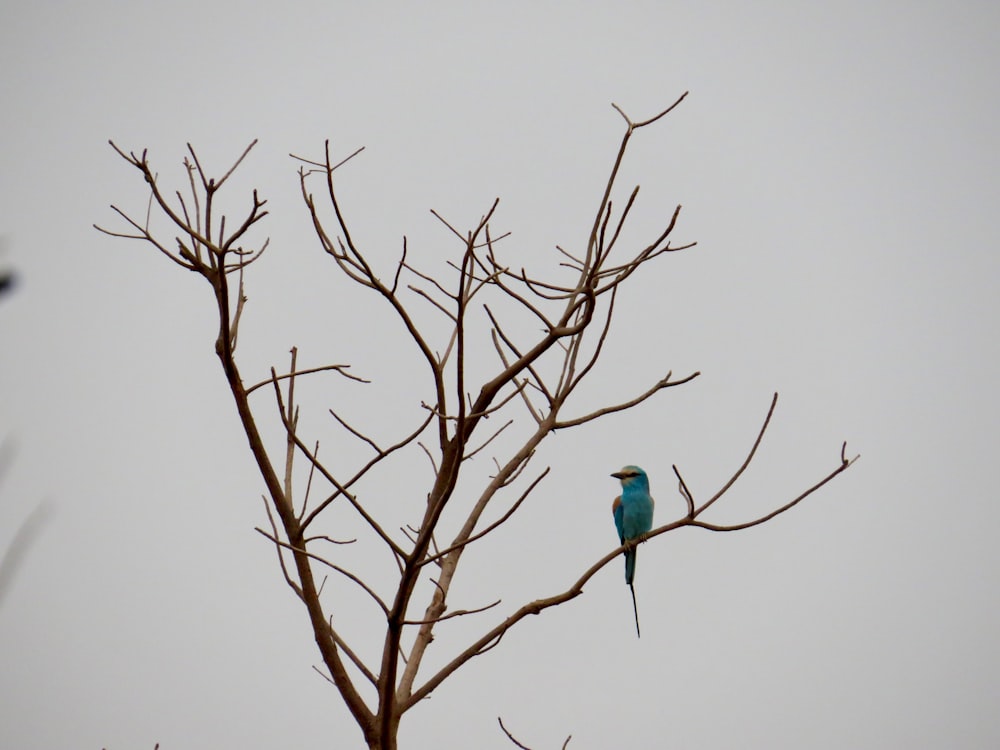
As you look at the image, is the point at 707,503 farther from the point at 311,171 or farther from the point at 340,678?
the point at 311,171

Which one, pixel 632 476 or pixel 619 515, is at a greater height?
pixel 632 476

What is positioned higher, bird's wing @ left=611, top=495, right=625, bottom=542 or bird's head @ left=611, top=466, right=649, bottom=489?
bird's head @ left=611, top=466, right=649, bottom=489

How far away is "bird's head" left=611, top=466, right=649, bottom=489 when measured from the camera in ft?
17.4

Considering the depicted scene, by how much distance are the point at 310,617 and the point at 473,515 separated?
2.10ft

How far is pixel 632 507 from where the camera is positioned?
17.0ft

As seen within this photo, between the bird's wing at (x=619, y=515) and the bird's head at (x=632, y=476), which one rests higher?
the bird's head at (x=632, y=476)

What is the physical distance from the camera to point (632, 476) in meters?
5.30

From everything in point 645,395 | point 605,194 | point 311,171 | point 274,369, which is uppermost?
point 311,171

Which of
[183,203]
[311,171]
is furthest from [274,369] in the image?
[311,171]

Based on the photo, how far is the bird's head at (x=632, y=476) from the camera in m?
5.30

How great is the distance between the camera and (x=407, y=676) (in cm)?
246

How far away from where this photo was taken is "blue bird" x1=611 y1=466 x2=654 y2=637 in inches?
202

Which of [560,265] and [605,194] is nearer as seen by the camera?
[605,194]

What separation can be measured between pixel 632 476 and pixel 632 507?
0.70 feet
